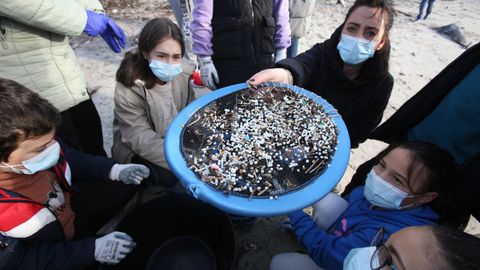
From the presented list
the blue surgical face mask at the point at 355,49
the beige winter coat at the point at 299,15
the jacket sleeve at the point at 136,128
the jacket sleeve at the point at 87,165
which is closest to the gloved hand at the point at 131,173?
the jacket sleeve at the point at 87,165

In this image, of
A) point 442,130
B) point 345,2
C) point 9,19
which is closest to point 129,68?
point 9,19

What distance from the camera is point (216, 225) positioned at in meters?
1.83

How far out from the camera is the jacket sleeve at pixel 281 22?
2258 mm

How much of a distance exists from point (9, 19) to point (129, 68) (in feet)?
2.32

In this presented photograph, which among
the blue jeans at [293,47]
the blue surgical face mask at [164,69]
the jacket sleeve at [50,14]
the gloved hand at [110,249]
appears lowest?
the gloved hand at [110,249]

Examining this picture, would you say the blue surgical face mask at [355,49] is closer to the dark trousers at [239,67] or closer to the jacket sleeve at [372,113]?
the jacket sleeve at [372,113]

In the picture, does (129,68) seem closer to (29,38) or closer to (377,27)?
(29,38)

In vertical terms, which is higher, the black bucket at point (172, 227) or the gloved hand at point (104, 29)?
the gloved hand at point (104, 29)

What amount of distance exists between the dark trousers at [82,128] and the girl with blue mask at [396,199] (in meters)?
1.86

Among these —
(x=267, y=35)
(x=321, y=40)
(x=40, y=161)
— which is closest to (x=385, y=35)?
(x=267, y=35)

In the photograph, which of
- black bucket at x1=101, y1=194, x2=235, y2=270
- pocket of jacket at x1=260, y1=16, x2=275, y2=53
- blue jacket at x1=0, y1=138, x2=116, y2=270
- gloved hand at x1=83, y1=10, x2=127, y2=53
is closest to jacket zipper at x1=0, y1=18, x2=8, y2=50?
gloved hand at x1=83, y1=10, x2=127, y2=53

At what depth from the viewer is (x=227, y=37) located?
2.16 metres

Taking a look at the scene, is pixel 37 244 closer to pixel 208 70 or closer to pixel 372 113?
pixel 208 70

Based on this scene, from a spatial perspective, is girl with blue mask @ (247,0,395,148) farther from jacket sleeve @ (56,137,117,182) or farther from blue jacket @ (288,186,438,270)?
jacket sleeve @ (56,137,117,182)
